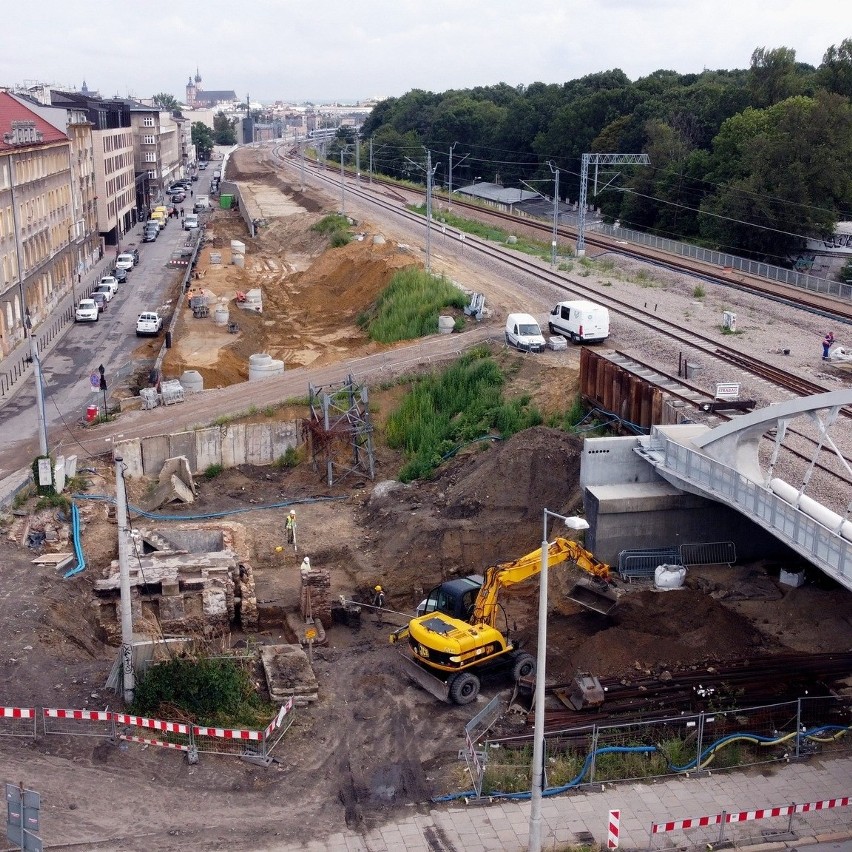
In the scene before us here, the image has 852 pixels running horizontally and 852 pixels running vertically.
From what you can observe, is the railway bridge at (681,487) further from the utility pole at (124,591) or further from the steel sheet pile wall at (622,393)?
the utility pole at (124,591)

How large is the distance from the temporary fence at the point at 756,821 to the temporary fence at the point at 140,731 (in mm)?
7524

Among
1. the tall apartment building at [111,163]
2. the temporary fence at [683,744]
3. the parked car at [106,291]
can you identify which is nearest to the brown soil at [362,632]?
the temporary fence at [683,744]

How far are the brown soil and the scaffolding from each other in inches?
22.1

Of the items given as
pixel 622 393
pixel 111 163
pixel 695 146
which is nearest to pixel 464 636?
pixel 622 393

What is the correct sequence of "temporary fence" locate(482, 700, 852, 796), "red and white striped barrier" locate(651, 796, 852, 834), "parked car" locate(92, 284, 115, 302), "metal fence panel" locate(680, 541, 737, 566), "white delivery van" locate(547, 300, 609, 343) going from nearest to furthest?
"red and white striped barrier" locate(651, 796, 852, 834) < "temporary fence" locate(482, 700, 852, 796) < "metal fence panel" locate(680, 541, 737, 566) < "white delivery van" locate(547, 300, 609, 343) < "parked car" locate(92, 284, 115, 302)

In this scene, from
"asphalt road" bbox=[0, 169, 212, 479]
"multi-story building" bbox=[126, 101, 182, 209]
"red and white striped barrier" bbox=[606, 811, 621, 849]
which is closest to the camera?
"red and white striped barrier" bbox=[606, 811, 621, 849]

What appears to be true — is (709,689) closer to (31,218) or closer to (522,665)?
(522,665)

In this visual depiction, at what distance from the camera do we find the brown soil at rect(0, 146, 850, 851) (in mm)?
17828

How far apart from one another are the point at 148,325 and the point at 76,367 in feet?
24.3

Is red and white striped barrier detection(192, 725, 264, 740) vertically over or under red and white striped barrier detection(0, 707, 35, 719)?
under

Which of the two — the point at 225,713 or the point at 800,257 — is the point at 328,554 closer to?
the point at 225,713

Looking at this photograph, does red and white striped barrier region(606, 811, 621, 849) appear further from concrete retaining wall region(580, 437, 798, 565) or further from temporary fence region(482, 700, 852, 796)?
concrete retaining wall region(580, 437, 798, 565)

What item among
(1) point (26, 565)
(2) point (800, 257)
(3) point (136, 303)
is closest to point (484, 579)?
(1) point (26, 565)

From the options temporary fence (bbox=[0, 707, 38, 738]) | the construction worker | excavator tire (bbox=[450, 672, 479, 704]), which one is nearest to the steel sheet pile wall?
the construction worker
